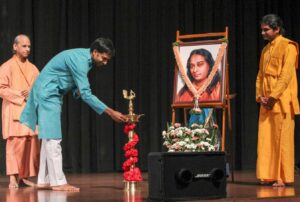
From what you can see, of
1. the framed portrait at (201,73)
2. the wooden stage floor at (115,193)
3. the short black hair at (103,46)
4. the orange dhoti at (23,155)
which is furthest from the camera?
the framed portrait at (201,73)

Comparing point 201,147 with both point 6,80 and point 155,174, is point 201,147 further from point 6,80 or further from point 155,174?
point 6,80

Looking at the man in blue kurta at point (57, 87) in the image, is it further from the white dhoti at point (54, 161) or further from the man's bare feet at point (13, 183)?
the man's bare feet at point (13, 183)

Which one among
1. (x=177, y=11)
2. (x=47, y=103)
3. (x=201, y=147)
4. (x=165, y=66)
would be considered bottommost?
(x=201, y=147)

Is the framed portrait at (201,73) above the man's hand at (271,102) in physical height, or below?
above

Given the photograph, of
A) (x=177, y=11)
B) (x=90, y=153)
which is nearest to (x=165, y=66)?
(x=177, y=11)

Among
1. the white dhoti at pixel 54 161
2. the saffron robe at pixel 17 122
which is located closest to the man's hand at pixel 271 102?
the white dhoti at pixel 54 161

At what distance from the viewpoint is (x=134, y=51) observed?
8438 millimetres

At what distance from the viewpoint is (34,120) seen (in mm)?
5570

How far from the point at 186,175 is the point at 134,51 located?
4.13 m

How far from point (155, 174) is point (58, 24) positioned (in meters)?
3.92

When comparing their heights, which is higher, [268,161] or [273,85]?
[273,85]

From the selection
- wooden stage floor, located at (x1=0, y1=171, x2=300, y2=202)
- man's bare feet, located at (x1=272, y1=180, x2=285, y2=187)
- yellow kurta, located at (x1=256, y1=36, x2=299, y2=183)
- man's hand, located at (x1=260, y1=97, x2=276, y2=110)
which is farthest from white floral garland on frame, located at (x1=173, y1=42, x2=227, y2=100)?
man's bare feet, located at (x1=272, y1=180, x2=285, y2=187)

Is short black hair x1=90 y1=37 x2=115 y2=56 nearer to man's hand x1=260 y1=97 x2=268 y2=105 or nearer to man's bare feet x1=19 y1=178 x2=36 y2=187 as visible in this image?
man's hand x1=260 y1=97 x2=268 y2=105

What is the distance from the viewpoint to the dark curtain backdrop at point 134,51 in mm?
7922
